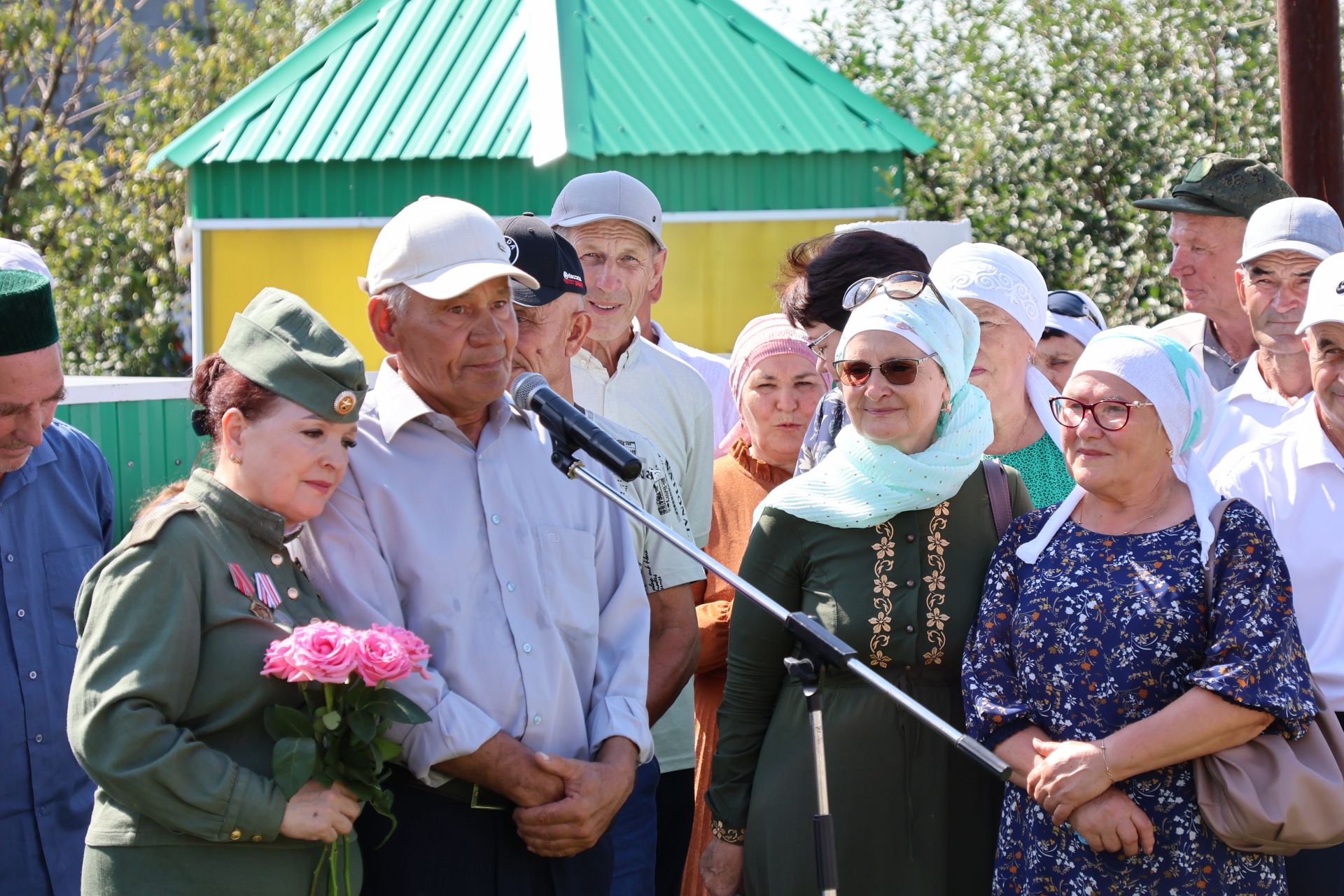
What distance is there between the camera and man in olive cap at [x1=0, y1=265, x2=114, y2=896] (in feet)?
11.5

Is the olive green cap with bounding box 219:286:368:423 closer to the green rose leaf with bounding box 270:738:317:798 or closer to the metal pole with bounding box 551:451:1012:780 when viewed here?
the metal pole with bounding box 551:451:1012:780

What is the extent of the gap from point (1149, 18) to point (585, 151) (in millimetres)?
4304

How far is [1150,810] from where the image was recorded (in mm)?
3150

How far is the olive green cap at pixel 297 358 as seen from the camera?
2.94 m

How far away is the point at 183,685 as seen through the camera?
2775mm

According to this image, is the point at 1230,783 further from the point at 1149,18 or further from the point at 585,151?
the point at 1149,18

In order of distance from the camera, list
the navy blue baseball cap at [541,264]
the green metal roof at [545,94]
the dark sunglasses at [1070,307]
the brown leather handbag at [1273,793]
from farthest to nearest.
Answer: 1. the green metal roof at [545,94]
2. the dark sunglasses at [1070,307]
3. the navy blue baseball cap at [541,264]
4. the brown leather handbag at [1273,793]

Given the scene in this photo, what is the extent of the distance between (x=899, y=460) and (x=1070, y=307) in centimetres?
214

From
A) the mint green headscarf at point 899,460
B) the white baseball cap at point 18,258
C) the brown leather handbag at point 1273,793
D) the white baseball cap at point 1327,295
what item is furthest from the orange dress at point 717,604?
the white baseball cap at point 18,258

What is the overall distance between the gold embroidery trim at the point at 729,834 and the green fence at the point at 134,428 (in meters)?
5.55

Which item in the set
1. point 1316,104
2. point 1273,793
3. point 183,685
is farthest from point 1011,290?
point 1316,104

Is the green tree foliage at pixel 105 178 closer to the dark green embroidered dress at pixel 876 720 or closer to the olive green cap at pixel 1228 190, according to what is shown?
the olive green cap at pixel 1228 190

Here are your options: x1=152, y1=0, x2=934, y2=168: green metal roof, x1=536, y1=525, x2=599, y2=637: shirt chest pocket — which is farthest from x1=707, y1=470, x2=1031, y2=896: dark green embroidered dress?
x1=152, y1=0, x2=934, y2=168: green metal roof

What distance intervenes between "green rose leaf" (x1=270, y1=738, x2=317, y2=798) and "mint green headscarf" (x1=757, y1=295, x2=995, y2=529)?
131cm
